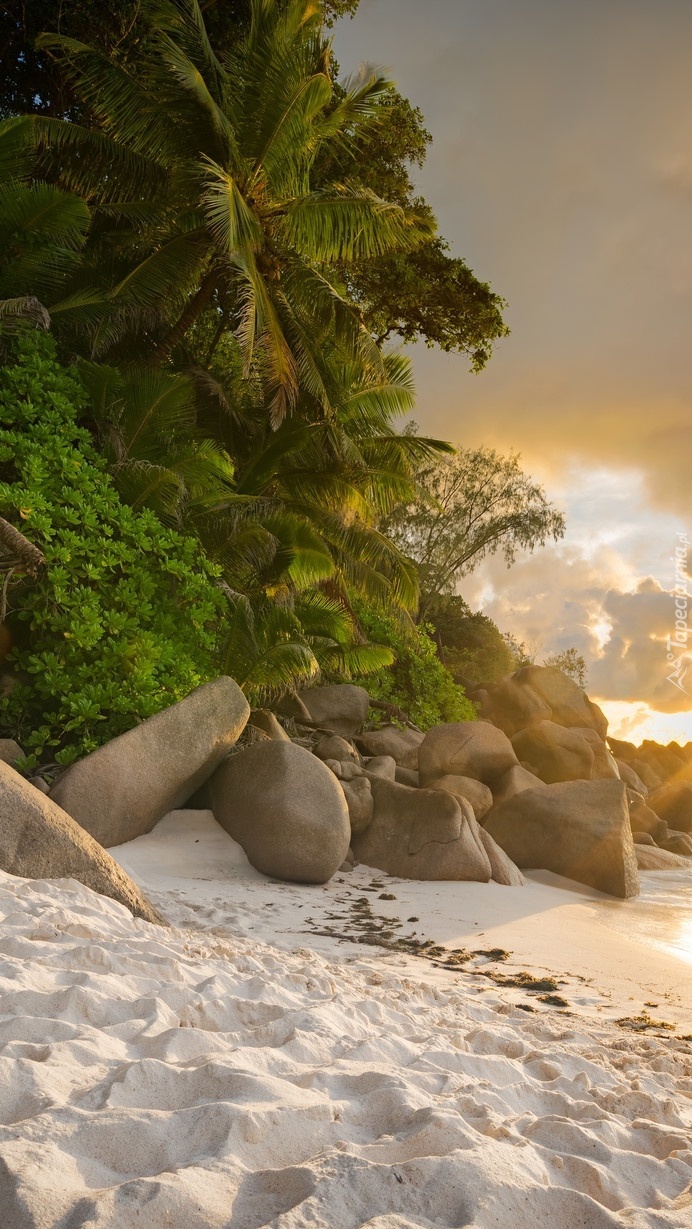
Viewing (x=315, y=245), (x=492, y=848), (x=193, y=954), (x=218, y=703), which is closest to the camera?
(x=193, y=954)

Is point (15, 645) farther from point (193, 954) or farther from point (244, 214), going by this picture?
point (244, 214)

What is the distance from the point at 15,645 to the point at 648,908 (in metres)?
7.60

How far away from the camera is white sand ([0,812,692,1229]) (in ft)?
5.59

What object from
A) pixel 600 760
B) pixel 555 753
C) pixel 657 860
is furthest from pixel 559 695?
pixel 657 860

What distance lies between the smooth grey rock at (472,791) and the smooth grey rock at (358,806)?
2625 mm

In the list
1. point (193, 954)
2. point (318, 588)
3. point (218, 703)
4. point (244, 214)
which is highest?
point (244, 214)

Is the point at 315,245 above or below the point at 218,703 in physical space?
above

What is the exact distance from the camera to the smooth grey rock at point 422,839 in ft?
26.2

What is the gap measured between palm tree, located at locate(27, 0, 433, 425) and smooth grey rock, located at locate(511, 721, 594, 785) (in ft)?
28.2

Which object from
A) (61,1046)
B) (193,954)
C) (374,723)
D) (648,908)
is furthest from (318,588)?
(61,1046)

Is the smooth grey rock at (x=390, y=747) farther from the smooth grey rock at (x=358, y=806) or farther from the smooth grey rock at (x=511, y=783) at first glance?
the smooth grey rock at (x=358, y=806)

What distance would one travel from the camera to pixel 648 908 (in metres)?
9.17

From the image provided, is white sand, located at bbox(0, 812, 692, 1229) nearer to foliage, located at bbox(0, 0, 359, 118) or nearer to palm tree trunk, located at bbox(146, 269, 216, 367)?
palm tree trunk, located at bbox(146, 269, 216, 367)

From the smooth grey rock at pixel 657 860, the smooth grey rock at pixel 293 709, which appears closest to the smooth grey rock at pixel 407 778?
the smooth grey rock at pixel 293 709
